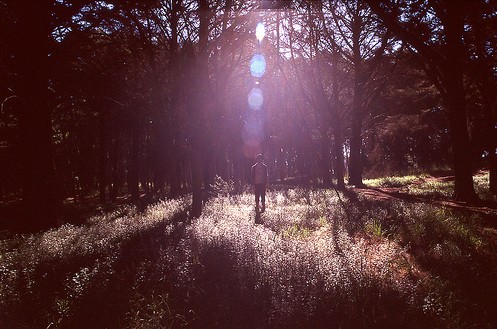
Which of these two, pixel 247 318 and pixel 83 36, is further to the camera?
pixel 83 36

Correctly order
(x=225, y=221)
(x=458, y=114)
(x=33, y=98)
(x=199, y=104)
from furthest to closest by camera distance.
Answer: (x=458, y=114)
(x=199, y=104)
(x=33, y=98)
(x=225, y=221)

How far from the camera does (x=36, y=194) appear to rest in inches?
416

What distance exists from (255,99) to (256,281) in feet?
80.7

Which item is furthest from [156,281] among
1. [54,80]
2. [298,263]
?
[54,80]

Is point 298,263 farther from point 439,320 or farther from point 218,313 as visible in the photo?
point 439,320

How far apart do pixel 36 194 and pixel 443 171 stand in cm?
3483

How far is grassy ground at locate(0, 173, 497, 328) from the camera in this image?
425 cm

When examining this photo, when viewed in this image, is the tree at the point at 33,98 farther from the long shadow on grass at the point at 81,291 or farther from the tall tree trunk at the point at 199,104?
the long shadow on grass at the point at 81,291

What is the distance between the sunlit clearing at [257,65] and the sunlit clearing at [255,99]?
13.6 ft

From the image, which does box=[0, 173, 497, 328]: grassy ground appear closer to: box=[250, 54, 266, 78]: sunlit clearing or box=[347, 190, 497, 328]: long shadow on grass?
box=[347, 190, 497, 328]: long shadow on grass

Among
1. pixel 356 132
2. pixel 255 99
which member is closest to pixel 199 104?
pixel 356 132

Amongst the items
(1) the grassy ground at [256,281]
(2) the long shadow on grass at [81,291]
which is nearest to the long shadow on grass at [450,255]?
(1) the grassy ground at [256,281]

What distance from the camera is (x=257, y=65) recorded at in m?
19.0

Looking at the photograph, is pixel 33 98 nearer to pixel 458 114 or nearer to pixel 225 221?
pixel 225 221
